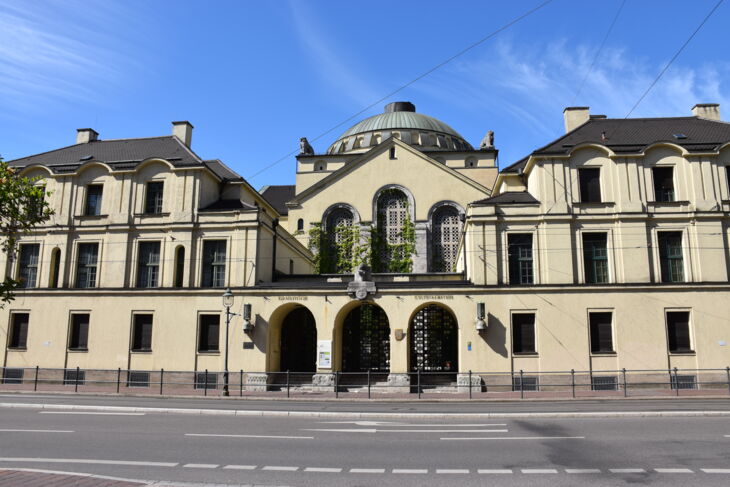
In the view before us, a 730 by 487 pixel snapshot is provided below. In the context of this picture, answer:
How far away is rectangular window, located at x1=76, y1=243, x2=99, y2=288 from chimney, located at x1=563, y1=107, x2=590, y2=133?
27540 millimetres

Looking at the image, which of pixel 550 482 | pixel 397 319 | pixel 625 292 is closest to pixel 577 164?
pixel 625 292

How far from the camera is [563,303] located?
84.0ft

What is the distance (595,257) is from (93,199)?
87.8ft

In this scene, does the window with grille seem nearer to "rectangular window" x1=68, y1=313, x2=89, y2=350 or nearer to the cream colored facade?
the cream colored facade

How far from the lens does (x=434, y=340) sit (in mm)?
29578

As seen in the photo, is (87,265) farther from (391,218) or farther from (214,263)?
(391,218)

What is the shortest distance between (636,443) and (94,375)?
25402 millimetres

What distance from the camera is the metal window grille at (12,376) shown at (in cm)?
2820

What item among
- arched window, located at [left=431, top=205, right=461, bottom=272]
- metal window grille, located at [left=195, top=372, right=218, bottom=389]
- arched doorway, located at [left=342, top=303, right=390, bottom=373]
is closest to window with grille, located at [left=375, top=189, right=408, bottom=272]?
arched window, located at [left=431, top=205, right=461, bottom=272]

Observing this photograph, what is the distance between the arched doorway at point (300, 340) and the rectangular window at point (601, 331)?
14400mm

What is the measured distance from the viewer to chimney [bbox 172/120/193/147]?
33.2 meters

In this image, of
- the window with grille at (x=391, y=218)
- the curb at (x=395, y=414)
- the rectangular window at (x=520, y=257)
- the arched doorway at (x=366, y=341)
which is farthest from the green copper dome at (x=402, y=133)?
the curb at (x=395, y=414)

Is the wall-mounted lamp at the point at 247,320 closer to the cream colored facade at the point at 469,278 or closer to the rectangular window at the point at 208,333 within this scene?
the cream colored facade at the point at 469,278

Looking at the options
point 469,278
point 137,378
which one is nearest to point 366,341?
point 469,278
